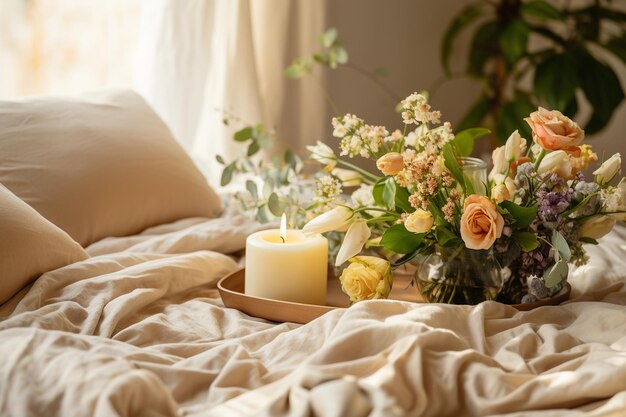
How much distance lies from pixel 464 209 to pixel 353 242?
17 cm

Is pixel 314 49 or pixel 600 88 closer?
pixel 600 88

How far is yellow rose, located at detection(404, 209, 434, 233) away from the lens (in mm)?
1183

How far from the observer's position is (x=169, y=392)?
0.94 meters

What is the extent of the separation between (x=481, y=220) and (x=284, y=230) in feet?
1.02

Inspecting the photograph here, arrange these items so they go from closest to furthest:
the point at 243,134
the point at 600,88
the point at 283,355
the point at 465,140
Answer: the point at 283,355 → the point at 465,140 → the point at 243,134 → the point at 600,88

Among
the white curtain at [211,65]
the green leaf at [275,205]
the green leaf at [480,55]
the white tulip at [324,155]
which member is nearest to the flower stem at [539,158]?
the white tulip at [324,155]

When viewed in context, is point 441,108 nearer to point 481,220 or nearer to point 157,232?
point 157,232

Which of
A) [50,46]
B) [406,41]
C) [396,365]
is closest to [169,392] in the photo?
[396,365]

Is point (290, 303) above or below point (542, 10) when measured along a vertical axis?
below

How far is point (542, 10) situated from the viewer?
2977mm

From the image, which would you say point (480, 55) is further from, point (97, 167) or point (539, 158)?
point (539, 158)

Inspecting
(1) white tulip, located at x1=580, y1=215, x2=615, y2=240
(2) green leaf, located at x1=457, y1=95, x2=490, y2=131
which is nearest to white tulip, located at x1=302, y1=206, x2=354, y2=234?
(1) white tulip, located at x1=580, y1=215, x2=615, y2=240

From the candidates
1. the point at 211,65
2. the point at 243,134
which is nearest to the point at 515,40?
the point at 211,65

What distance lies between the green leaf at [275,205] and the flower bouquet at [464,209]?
0.18 metres
